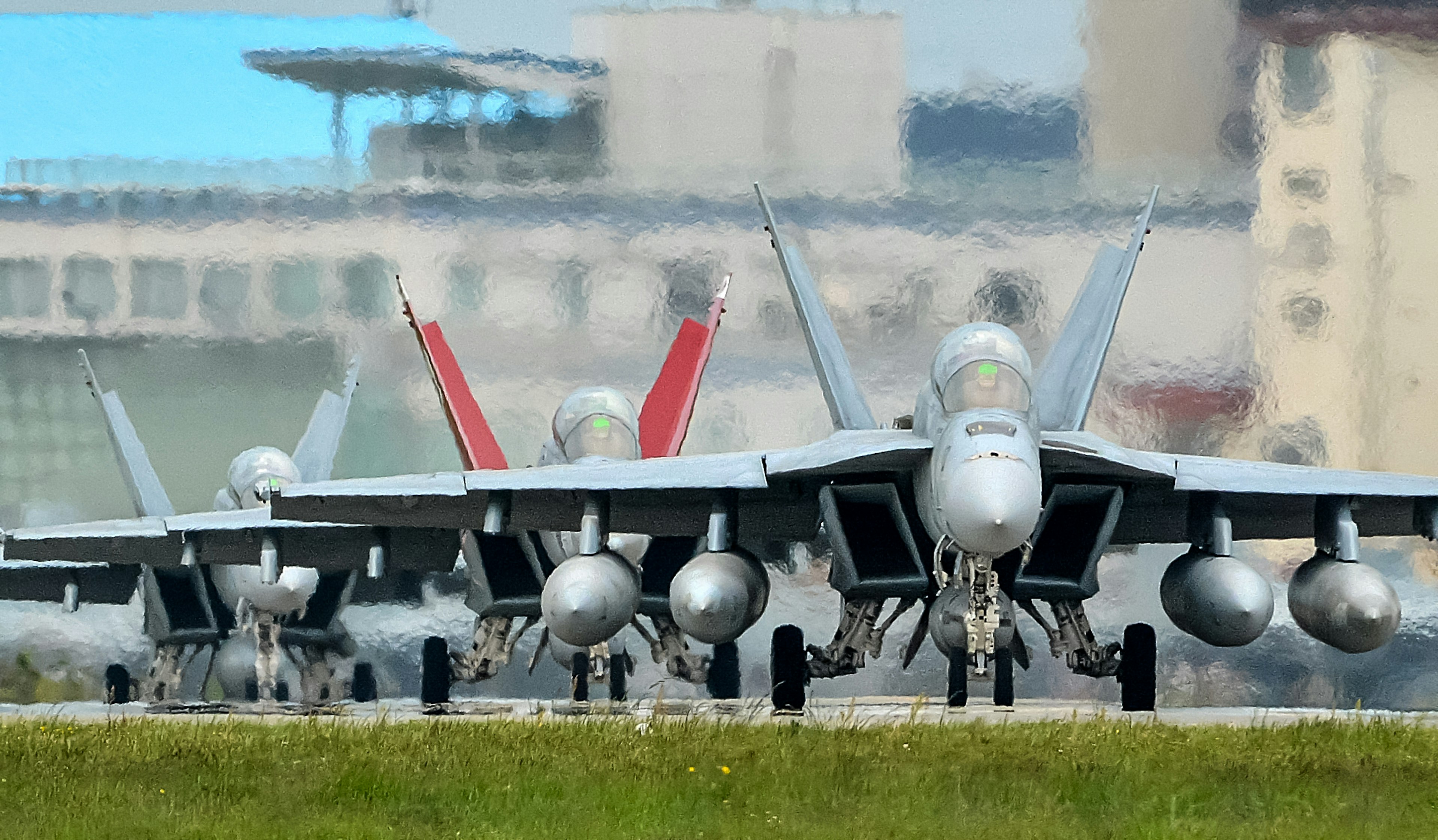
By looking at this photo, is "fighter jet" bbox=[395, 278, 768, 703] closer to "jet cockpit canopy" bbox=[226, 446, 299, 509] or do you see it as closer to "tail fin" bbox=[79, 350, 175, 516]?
"jet cockpit canopy" bbox=[226, 446, 299, 509]

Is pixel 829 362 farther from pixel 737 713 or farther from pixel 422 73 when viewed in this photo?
pixel 422 73

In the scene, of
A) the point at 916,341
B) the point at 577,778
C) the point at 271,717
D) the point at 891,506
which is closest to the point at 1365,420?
the point at 916,341

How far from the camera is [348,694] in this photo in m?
23.2

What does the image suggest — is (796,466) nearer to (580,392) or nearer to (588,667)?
(580,392)

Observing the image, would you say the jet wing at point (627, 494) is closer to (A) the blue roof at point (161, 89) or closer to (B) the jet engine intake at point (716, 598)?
(B) the jet engine intake at point (716, 598)

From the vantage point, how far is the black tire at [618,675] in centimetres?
1967

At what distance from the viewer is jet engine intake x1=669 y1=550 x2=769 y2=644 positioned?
42.2 ft

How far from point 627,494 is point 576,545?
2963mm

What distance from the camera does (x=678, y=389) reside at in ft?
61.4

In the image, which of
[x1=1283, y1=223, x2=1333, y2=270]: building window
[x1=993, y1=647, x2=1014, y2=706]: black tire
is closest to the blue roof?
[x1=993, y1=647, x2=1014, y2=706]: black tire

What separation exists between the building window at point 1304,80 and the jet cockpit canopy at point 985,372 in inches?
255

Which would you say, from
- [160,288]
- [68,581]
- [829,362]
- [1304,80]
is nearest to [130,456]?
[160,288]

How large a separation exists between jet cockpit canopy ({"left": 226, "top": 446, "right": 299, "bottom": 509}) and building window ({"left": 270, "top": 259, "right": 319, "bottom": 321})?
151 centimetres

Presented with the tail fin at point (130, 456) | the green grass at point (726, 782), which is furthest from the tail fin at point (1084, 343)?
the tail fin at point (130, 456)
